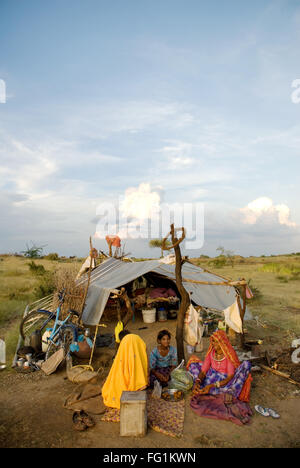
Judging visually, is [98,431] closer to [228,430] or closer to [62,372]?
[228,430]

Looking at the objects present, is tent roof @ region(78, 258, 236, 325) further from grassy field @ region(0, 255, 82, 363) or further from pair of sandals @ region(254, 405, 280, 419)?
pair of sandals @ region(254, 405, 280, 419)

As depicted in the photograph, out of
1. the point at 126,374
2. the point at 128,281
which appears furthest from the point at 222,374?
the point at 128,281

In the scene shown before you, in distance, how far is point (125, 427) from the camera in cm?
353

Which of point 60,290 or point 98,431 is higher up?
point 60,290

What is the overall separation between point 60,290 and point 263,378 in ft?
13.4

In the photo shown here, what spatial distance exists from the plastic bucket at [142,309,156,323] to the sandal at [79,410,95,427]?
16.5 feet

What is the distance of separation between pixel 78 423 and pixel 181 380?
64.3 inches

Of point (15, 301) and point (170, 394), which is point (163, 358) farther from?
point (15, 301)

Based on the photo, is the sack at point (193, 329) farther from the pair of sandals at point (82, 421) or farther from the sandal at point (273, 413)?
the pair of sandals at point (82, 421)

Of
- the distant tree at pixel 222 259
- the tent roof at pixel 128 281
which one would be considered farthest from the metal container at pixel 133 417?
the distant tree at pixel 222 259

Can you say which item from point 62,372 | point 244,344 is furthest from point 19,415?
point 244,344

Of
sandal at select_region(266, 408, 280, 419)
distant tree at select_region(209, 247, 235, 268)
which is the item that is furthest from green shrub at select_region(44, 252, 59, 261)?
sandal at select_region(266, 408, 280, 419)
